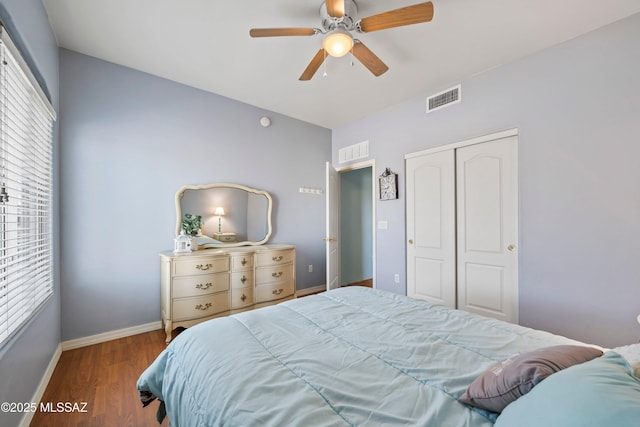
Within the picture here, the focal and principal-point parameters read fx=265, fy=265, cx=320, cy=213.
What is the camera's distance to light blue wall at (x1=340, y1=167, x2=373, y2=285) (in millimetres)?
4768

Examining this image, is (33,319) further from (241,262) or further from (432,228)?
(432,228)

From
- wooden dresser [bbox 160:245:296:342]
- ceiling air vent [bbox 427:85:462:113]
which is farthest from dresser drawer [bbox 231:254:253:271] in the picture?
ceiling air vent [bbox 427:85:462:113]

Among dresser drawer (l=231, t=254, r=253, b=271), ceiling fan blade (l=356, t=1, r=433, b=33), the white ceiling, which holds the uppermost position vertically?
the white ceiling

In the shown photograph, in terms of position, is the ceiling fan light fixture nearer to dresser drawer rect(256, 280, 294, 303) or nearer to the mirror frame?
the mirror frame

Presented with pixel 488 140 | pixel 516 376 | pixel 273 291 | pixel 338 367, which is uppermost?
pixel 488 140

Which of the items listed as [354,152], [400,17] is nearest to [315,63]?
[400,17]

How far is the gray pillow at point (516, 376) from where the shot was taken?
2.44 ft

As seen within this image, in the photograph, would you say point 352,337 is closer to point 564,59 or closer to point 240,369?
point 240,369

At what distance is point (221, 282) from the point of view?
282cm

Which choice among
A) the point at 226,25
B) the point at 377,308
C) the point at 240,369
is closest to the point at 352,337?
the point at 377,308

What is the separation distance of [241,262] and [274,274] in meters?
0.46

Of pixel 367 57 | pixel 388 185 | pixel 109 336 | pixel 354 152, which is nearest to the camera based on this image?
pixel 367 57

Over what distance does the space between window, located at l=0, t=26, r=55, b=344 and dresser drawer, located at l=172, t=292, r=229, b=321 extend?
3.07 ft

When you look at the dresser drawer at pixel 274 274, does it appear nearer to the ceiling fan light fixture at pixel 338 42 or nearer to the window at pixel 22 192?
the window at pixel 22 192
